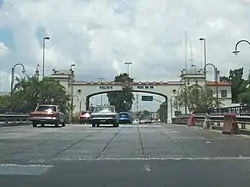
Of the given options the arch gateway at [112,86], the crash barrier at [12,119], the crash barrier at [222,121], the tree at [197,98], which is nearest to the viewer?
the crash barrier at [222,121]

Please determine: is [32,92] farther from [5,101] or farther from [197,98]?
[197,98]

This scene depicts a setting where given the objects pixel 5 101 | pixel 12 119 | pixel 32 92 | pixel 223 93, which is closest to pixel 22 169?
pixel 12 119

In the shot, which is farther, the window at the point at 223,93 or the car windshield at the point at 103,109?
the window at the point at 223,93

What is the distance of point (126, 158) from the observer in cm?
1434

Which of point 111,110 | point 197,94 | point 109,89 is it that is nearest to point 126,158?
point 111,110

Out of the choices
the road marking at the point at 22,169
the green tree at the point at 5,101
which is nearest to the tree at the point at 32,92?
the green tree at the point at 5,101

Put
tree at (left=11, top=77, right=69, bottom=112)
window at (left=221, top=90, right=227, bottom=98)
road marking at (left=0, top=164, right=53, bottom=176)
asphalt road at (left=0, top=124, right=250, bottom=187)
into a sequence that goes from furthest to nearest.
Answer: window at (left=221, top=90, right=227, bottom=98) → tree at (left=11, top=77, right=69, bottom=112) → road marking at (left=0, top=164, right=53, bottom=176) → asphalt road at (left=0, top=124, right=250, bottom=187)

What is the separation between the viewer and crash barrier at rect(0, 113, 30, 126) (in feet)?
142

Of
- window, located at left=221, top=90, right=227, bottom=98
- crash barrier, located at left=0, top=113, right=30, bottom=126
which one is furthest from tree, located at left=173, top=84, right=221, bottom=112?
crash barrier, located at left=0, top=113, right=30, bottom=126

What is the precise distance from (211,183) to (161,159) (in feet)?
14.4

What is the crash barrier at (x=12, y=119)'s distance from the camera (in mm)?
43300

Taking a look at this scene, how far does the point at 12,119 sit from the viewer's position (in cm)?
4656

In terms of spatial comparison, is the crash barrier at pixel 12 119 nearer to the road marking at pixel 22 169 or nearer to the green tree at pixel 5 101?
the road marking at pixel 22 169

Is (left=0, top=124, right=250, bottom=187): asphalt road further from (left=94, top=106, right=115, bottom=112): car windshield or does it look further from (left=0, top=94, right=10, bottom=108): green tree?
(left=0, top=94, right=10, bottom=108): green tree
